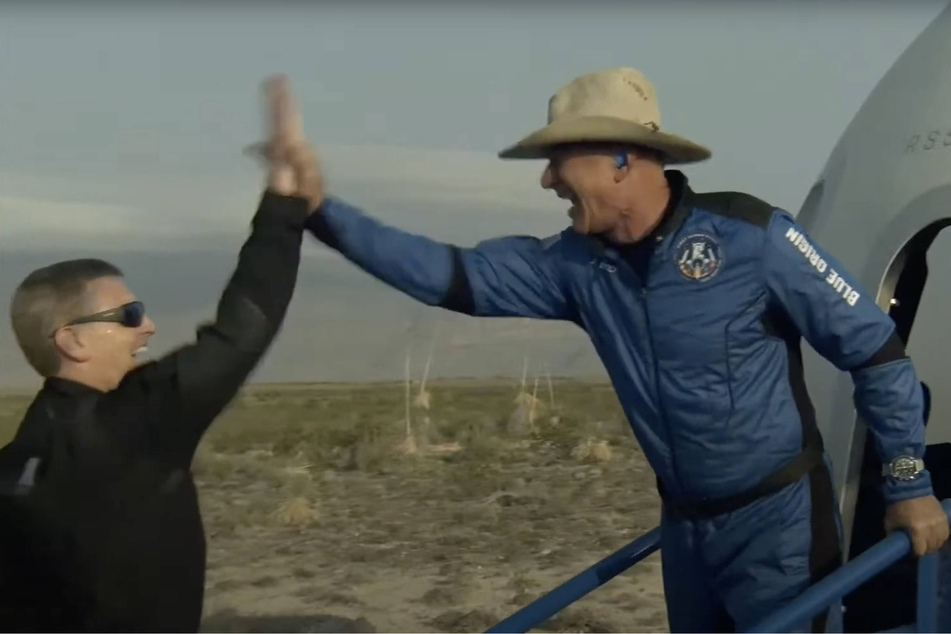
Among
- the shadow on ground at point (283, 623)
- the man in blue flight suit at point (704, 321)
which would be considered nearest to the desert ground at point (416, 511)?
the shadow on ground at point (283, 623)

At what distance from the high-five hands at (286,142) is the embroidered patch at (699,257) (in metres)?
0.88

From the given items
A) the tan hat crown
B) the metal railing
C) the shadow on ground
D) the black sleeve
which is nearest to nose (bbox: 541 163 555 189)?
the tan hat crown

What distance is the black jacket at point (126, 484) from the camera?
186 centimetres

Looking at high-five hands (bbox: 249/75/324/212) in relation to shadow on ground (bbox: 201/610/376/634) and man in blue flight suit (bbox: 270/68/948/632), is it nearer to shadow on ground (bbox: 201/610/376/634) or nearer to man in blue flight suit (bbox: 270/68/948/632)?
man in blue flight suit (bbox: 270/68/948/632)

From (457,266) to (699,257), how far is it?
598 mm

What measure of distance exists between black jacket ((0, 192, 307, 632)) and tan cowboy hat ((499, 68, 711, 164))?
2.62ft

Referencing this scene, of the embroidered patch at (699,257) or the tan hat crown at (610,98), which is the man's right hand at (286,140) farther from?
the embroidered patch at (699,257)

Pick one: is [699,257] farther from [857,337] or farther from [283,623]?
[283,623]

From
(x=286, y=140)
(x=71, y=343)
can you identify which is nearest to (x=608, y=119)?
(x=286, y=140)

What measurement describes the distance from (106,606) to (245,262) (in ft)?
2.27

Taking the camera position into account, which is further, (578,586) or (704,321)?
(578,586)

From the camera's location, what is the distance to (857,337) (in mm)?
2367

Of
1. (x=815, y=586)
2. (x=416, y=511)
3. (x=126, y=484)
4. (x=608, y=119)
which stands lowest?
(x=416, y=511)

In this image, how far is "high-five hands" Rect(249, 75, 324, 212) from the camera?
2.14 metres
